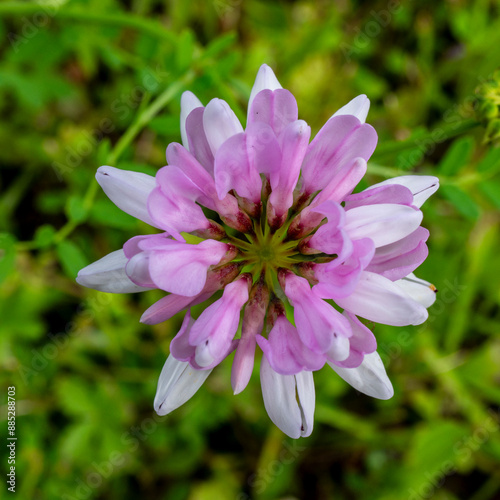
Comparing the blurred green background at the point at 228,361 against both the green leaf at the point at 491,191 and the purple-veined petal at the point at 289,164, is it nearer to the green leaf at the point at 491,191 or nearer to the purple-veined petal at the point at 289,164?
the green leaf at the point at 491,191

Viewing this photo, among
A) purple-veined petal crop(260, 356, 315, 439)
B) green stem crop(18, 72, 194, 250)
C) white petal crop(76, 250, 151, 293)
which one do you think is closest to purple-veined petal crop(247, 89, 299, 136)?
white petal crop(76, 250, 151, 293)

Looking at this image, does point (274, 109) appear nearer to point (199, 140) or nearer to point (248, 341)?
point (199, 140)

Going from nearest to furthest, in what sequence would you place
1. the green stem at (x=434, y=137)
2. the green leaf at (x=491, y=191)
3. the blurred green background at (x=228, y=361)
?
the green stem at (x=434, y=137)
the green leaf at (x=491, y=191)
the blurred green background at (x=228, y=361)

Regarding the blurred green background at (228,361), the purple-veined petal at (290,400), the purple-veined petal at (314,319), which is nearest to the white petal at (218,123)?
the purple-veined petal at (314,319)

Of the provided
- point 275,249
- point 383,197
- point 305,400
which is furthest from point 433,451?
point 383,197

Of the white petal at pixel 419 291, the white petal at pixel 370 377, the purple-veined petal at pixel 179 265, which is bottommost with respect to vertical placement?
the white petal at pixel 370 377

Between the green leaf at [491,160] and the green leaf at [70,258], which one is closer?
the green leaf at [491,160]
